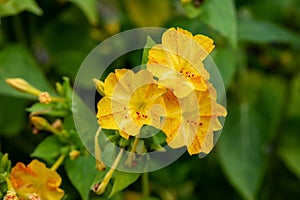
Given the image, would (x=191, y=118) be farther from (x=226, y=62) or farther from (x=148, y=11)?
(x=148, y=11)

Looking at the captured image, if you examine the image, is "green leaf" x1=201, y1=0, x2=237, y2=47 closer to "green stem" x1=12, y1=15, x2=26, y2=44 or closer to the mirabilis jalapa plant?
the mirabilis jalapa plant

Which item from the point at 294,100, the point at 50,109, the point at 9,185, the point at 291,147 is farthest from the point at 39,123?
the point at 294,100

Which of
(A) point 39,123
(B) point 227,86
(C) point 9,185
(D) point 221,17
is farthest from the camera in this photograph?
(B) point 227,86

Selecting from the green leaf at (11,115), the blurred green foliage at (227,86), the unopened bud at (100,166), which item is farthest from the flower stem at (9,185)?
the green leaf at (11,115)

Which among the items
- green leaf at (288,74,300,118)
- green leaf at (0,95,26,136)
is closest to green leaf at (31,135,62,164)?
green leaf at (0,95,26,136)

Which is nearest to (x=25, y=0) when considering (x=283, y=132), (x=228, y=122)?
(x=228, y=122)

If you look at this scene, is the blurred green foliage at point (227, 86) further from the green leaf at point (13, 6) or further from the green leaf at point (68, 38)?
the green leaf at point (13, 6)
